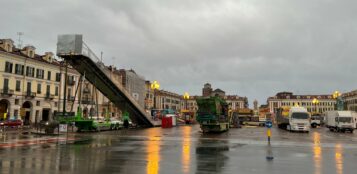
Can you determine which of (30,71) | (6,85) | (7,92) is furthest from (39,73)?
(7,92)

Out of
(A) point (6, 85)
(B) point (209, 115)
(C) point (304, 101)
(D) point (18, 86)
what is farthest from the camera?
(C) point (304, 101)

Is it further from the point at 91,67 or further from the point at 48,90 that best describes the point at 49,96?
the point at 91,67

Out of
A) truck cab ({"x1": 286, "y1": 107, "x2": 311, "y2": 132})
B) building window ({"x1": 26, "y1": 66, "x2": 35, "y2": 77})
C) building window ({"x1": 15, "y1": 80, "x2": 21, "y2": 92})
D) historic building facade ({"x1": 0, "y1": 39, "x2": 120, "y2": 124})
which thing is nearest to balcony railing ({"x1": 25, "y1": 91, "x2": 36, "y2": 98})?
historic building facade ({"x1": 0, "y1": 39, "x2": 120, "y2": 124})

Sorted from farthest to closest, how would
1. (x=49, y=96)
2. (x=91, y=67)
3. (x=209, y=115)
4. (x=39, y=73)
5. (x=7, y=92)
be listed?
(x=49, y=96)
(x=39, y=73)
(x=7, y=92)
(x=209, y=115)
(x=91, y=67)

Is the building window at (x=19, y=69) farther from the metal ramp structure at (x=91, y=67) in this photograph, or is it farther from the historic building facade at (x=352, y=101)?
the historic building facade at (x=352, y=101)

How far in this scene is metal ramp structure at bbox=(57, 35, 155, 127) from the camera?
35938 mm

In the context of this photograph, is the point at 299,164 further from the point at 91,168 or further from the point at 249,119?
the point at 249,119

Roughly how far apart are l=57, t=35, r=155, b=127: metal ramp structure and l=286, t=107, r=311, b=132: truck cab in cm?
2229

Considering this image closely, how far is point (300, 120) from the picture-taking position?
156ft

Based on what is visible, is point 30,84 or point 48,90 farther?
point 48,90

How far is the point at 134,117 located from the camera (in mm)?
55125

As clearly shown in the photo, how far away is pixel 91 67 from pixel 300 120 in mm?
28962

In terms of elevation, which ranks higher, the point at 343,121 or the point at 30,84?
the point at 30,84

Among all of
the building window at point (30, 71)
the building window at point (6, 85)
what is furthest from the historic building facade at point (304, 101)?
the building window at point (6, 85)
